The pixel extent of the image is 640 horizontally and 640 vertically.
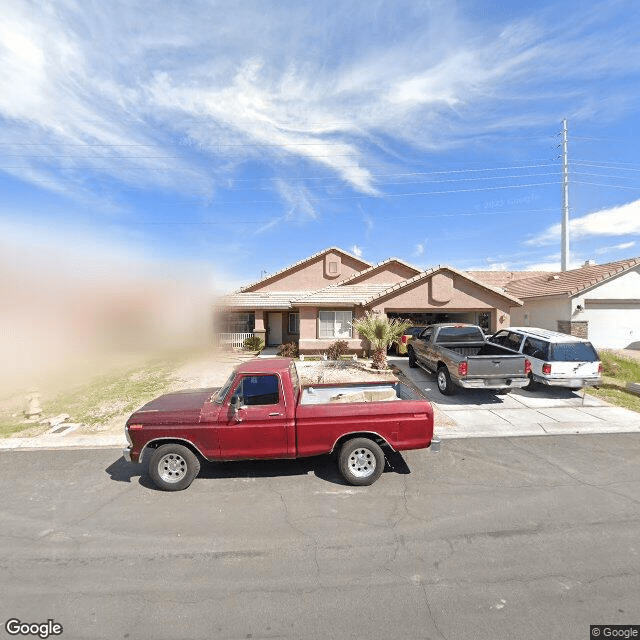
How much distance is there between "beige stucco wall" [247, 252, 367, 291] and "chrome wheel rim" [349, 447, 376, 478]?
19.5 m

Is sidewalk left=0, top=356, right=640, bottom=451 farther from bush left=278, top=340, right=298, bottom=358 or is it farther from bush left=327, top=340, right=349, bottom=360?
bush left=278, top=340, right=298, bottom=358

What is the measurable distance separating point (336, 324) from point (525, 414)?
34.2 ft

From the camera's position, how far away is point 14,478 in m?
5.93

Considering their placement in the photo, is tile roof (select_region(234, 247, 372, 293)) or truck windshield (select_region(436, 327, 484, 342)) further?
tile roof (select_region(234, 247, 372, 293))

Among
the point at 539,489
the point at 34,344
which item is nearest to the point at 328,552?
the point at 539,489

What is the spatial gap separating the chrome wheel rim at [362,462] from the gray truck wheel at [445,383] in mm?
5839

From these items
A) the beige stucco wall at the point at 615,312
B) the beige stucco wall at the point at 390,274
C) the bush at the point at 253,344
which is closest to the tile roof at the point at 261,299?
the bush at the point at 253,344

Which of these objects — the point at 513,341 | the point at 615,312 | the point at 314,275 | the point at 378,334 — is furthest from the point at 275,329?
the point at 615,312

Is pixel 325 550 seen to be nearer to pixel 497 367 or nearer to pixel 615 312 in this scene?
pixel 497 367

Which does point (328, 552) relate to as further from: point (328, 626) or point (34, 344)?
point (34, 344)

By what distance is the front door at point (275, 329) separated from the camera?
22.9 m

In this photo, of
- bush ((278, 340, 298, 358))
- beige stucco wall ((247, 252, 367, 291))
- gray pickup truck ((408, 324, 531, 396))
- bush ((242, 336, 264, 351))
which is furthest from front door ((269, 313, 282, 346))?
gray pickup truck ((408, 324, 531, 396))

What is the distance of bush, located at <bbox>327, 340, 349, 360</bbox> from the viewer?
16938 mm

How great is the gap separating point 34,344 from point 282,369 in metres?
7.66
